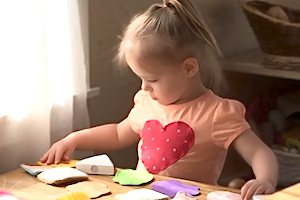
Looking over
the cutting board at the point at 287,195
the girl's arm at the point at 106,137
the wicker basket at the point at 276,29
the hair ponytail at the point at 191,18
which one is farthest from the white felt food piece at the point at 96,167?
the wicker basket at the point at 276,29

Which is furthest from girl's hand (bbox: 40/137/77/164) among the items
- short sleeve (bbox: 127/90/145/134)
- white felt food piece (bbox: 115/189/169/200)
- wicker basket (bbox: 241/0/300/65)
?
wicker basket (bbox: 241/0/300/65)

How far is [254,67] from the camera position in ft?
Result: 5.53

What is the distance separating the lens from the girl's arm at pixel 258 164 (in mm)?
896

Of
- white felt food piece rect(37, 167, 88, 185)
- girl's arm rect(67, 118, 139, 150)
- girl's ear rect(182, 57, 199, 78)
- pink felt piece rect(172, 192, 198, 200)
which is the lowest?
pink felt piece rect(172, 192, 198, 200)

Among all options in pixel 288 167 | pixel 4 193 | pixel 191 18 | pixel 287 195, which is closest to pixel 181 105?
pixel 191 18

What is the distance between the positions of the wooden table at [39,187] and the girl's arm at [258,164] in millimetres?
60

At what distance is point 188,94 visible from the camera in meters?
1.12

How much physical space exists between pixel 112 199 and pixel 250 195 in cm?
25

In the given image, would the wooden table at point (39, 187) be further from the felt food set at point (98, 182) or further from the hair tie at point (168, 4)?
the hair tie at point (168, 4)

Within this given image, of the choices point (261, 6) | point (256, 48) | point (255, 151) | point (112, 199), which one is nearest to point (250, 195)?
point (255, 151)

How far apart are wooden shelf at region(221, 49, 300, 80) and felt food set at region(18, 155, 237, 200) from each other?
767 millimetres

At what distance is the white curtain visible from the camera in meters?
1.08

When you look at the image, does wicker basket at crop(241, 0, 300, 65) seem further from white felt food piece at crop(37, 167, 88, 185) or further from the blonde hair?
white felt food piece at crop(37, 167, 88, 185)

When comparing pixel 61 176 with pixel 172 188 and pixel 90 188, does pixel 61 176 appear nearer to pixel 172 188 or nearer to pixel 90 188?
pixel 90 188
